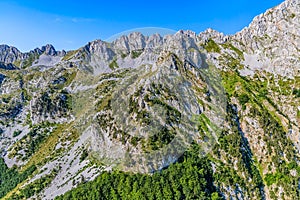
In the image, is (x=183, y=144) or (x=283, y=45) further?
(x=283, y=45)

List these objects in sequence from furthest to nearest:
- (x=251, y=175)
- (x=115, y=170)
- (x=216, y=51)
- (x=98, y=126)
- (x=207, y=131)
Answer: (x=216, y=51) → (x=98, y=126) → (x=207, y=131) → (x=251, y=175) → (x=115, y=170)

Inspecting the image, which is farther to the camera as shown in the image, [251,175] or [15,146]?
[15,146]

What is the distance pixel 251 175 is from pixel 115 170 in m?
53.1

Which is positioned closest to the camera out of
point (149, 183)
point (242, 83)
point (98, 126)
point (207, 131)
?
point (149, 183)

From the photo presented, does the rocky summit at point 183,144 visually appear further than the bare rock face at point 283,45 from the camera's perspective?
No

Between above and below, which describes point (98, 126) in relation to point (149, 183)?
above

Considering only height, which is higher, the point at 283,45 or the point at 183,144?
the point at 283,45

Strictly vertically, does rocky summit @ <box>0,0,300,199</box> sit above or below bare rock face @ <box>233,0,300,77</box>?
below

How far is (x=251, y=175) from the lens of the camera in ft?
376

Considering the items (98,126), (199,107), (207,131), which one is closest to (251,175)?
(207,131)

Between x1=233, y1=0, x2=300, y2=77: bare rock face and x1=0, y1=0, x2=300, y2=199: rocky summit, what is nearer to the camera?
x1=0, y1=0, x2=300, y2=199: rocky summit

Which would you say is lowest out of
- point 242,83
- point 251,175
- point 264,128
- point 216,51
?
point 251,175

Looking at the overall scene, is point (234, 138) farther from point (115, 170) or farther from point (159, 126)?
point (115, 170)

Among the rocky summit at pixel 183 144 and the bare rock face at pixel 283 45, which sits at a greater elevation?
the bare rock face at pixel 283 45
